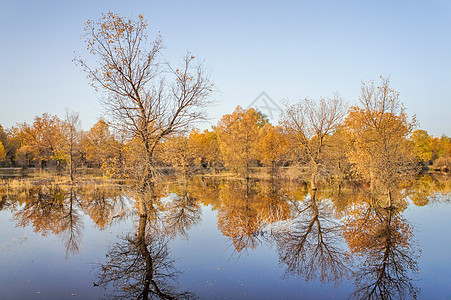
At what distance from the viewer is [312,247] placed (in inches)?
425

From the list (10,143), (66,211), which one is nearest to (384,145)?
(66,211)

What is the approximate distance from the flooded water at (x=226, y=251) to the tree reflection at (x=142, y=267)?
4 centimetres

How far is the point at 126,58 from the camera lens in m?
13.9

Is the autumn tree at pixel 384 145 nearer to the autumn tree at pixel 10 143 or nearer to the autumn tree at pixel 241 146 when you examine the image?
the autumn tree at pixel 241 146

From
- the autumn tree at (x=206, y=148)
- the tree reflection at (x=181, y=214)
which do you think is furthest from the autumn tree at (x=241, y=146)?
the tree reflection at (x=181, y=214)

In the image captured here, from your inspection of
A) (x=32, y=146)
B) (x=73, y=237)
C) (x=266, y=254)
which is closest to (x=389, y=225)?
(x=266, y=254)

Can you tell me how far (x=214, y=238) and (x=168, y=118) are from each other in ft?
21.9

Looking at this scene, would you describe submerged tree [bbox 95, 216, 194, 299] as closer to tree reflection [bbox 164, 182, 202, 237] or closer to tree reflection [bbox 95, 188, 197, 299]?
tree reflection [bbox 95, 188, 197, 299]

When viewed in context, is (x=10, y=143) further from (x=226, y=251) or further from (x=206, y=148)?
(x=226, y=251)

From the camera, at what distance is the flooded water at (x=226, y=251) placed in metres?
7.52

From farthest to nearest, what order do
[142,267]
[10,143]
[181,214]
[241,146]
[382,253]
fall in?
[10,143], [241,146], [181,214], [382,253], [142,267]

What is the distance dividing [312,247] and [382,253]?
2426mm

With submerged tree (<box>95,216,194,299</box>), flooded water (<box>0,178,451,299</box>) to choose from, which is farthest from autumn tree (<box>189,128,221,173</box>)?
submerged tree (<box>95,216,194,299</box>)

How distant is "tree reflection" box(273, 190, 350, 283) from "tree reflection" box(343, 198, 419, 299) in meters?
0.60
